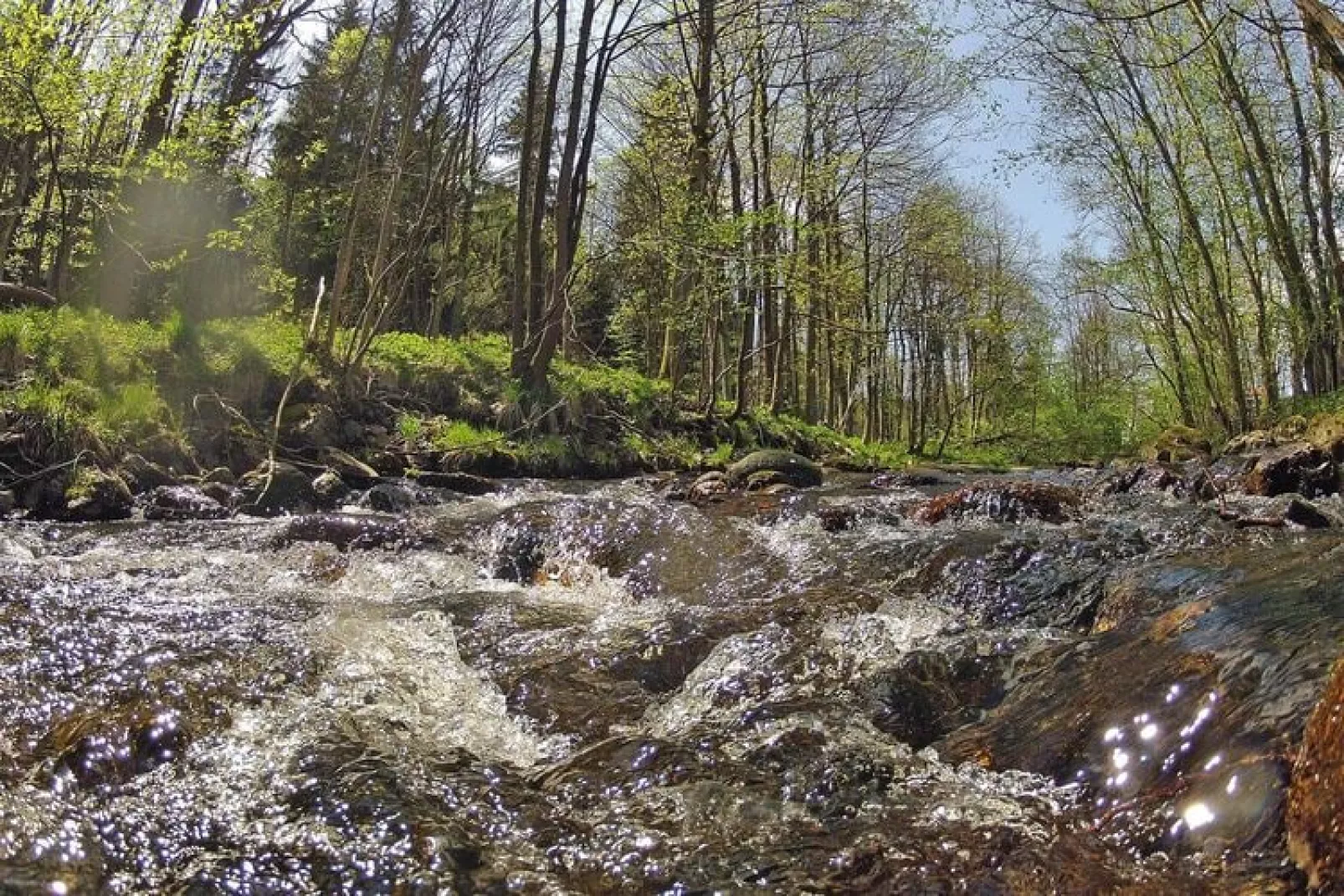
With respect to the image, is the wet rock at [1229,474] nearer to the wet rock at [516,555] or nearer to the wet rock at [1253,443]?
the wet rock at [1253,443]

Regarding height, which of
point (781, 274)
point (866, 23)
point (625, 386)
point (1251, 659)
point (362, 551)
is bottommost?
point (362, 551)

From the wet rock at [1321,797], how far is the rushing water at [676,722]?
64mm

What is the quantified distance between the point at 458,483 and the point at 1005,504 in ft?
19.9

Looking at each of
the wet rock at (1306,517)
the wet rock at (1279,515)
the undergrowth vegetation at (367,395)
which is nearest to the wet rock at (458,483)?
the undergrowth vegetation at (367,395)

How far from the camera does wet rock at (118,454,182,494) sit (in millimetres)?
9039

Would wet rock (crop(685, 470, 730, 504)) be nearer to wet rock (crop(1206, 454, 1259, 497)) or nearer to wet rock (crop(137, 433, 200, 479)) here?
wet rock (crop(1206, 454, 1259, 497))

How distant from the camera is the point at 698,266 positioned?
14891mm

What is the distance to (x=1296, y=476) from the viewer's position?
9398mm

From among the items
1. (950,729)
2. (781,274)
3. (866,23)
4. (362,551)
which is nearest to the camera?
(950,729)

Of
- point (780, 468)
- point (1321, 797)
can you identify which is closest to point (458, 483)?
point (780, 468)

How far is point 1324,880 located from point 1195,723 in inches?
33.2

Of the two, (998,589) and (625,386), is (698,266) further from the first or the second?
(998,589)

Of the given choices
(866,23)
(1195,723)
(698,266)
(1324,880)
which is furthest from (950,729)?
(866,23)

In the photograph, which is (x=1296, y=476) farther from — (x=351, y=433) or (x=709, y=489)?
(x=351, y=433)
